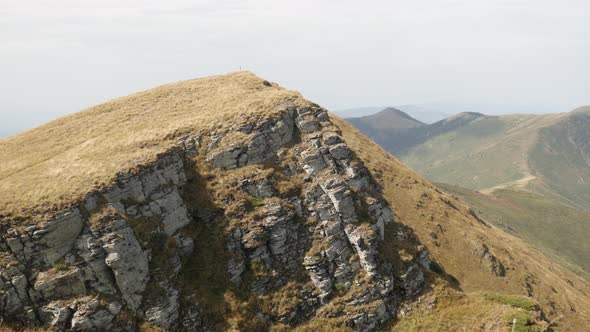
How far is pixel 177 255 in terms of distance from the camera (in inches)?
1345

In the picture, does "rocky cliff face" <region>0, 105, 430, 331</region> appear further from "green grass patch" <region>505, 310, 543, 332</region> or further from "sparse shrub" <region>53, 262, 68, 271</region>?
"green grass patch" <region>505, 310, 543, 332</region>

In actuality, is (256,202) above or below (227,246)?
above

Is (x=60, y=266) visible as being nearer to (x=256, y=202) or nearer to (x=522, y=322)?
(x=256, y=202)

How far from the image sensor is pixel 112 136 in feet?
143

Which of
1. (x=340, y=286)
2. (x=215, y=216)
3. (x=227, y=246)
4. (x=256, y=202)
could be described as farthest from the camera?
(x=256, y=202)

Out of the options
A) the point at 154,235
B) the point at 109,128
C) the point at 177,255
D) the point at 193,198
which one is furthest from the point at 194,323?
the point at 109,128

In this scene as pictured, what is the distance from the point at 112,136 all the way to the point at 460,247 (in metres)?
63.7

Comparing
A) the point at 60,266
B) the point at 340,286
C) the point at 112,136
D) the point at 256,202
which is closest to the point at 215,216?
the point at 256,202

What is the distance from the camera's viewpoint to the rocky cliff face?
28609 millimetres

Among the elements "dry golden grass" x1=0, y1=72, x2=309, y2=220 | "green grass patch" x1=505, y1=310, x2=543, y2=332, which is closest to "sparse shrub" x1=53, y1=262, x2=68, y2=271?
"dry golden grass" x1=0, y1=72, x2=309, y2=220

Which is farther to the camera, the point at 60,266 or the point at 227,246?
the point at 227,246

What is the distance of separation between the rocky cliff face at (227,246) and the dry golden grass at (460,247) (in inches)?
971

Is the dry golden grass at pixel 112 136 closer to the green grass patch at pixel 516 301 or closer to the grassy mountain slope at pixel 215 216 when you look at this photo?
the grassy mountain slope at pixel 215 216

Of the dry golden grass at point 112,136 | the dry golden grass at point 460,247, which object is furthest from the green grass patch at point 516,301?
the dry golden grass at point 112,136
